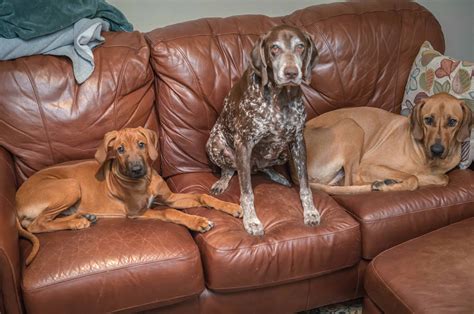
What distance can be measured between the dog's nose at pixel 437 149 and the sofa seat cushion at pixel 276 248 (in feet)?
2.13

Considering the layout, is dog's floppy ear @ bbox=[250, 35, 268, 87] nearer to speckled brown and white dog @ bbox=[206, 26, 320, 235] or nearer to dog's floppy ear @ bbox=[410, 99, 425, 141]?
speckled brown and white dog @ bbox=[206, 26, 320, 235]

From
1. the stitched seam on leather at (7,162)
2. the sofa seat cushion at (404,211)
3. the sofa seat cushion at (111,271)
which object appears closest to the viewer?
the sofa seat cushion at (111,271)

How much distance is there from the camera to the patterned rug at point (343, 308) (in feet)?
8.70

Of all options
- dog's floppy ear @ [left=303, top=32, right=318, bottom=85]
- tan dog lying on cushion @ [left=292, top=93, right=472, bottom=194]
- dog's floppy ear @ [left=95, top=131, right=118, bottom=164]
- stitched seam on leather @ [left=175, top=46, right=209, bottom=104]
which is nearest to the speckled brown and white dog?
dog's floppy ear @ [left=303, top=32, right=318, bottom=85]

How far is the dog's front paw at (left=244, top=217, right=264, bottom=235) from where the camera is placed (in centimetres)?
233

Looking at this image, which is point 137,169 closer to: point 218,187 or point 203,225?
point 203,225

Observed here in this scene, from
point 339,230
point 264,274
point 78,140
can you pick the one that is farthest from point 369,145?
point 78,140

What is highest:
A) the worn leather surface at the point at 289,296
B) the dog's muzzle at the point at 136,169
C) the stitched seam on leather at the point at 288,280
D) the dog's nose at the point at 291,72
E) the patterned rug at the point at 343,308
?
the dog's nose at the point at 291,72

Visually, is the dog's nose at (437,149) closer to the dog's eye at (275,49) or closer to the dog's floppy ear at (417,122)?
the dog's floppy ear at (417,122)

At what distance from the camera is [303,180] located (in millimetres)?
2643

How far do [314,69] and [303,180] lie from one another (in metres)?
0.83

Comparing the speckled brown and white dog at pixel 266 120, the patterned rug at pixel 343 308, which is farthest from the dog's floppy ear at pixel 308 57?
the patterned rug at pixel 343 308

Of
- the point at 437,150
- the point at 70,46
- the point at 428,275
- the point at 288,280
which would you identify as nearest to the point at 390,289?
the point at 428,275

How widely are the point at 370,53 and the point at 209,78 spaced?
1075 mm
